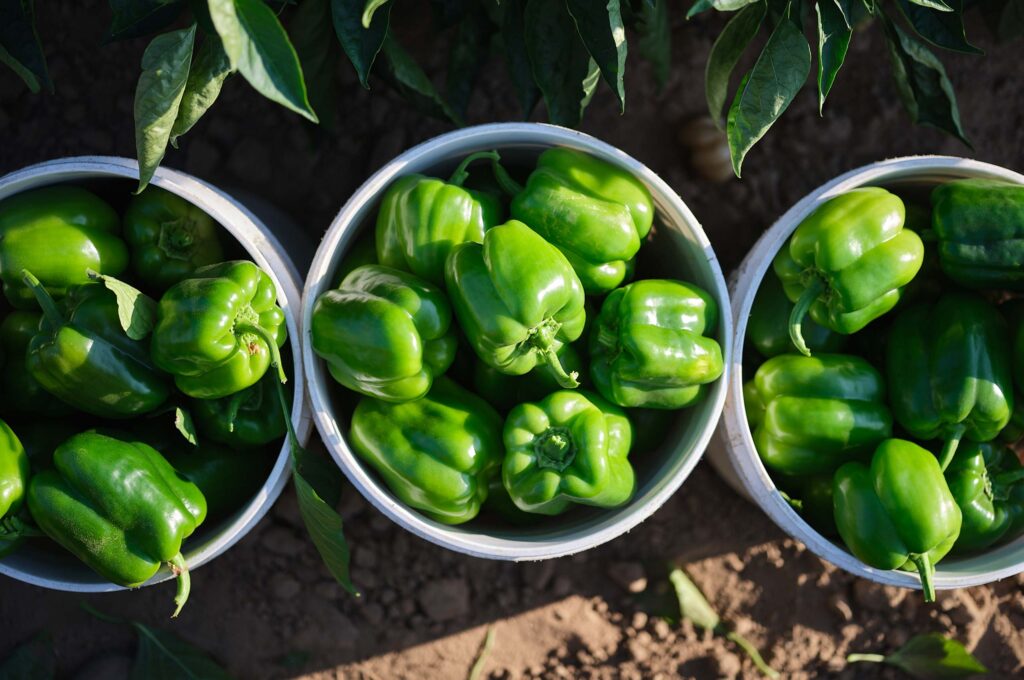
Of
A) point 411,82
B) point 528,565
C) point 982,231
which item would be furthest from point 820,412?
point 411,82

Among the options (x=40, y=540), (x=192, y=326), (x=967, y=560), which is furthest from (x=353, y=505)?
(x=967, y=560)

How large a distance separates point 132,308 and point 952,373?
2.04m

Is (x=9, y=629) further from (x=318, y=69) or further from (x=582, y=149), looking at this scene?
(x=582, y=149)

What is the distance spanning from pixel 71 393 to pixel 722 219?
6.87ft

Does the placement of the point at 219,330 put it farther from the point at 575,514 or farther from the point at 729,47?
the point at 729,47

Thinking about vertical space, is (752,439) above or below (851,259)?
below

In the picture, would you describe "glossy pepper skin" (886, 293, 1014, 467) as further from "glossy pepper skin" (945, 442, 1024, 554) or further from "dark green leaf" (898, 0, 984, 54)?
"dark green leaf" (898, 0, 984, 54)

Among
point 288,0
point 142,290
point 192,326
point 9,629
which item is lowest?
point 9,629

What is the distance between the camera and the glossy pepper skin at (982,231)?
2342 mm

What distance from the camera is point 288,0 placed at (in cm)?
212

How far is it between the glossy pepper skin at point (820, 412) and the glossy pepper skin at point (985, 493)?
0.21 meters

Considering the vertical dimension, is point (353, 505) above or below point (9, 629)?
above

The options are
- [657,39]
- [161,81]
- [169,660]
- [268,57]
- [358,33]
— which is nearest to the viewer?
[268,57]

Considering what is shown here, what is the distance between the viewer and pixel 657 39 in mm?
2867
